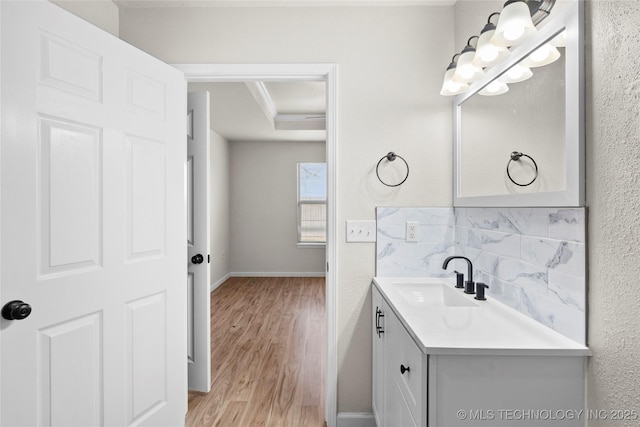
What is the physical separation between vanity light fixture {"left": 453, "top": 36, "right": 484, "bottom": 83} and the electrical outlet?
2.49 feet

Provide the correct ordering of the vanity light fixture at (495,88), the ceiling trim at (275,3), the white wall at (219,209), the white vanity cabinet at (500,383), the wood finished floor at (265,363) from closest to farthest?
the white vanity cabinet at (500,383) < the vanity light fixture at (495,88) < the ceiling trim at (275,3) < the wood finished floor at (265,363) < the white wall at (219,209)

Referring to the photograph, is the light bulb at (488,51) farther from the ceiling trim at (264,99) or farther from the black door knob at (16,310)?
the ceiling trim at (264,99)

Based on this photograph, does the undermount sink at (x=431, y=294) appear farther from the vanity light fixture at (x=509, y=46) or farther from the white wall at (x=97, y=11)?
the white wall at (x=97, y=11)

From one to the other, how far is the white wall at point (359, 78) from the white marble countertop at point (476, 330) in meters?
0.51

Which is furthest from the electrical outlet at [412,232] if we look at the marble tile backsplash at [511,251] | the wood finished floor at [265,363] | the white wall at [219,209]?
the white wall at [219,209]

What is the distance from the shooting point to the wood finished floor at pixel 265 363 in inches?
79.8

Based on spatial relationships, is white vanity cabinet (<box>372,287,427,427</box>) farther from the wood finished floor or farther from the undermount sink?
the wood finished floor

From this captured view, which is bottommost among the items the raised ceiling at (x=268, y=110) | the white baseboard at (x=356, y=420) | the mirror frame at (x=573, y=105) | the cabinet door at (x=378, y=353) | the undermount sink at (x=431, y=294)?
the white baseboard at (x=356, y=420)

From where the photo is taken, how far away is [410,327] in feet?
3.65

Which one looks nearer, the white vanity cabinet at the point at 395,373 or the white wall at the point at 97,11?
the white vanity cabinet at the point at 395,373

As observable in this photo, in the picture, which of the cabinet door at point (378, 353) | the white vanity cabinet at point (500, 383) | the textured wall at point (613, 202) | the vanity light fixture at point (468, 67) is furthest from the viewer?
the cabinet door at point (378, 353)

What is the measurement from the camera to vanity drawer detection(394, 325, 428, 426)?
99 centimetres

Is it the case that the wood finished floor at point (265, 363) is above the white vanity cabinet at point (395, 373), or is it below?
below

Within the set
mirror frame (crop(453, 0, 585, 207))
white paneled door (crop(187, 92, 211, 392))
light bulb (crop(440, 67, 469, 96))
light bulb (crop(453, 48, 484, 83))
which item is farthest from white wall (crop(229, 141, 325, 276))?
mirror frame (crop(453, 0, 585, 207))
